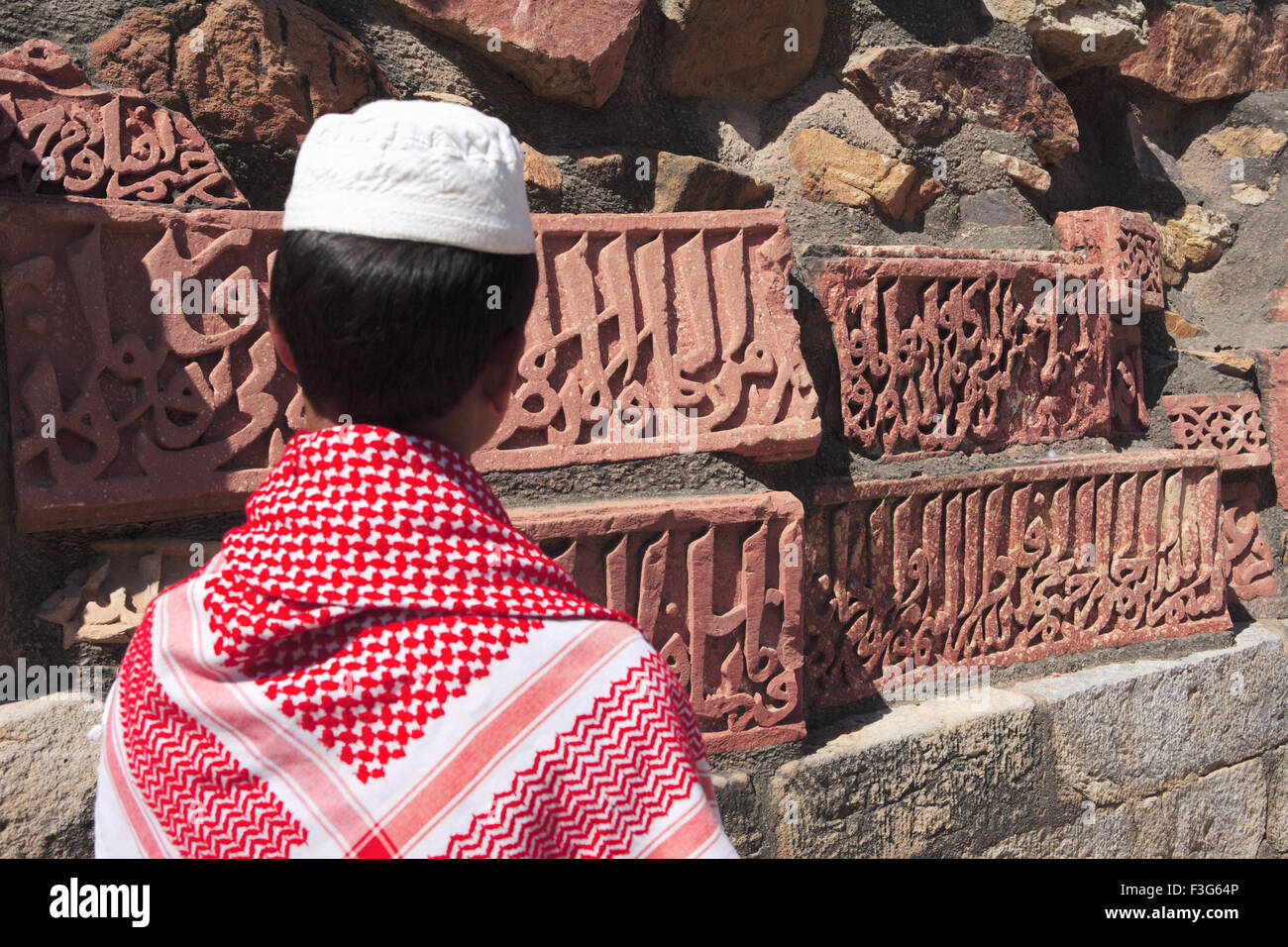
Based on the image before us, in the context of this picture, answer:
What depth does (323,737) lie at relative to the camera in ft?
2.60

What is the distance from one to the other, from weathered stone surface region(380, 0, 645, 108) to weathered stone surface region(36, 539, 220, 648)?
1.17 meters

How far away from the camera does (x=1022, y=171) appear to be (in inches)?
110

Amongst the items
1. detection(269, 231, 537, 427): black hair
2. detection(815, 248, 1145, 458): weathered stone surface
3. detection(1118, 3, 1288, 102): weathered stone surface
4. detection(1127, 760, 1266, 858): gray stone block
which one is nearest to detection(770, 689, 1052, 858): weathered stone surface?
detection(1127, 760, 1266, 858): gray stone block

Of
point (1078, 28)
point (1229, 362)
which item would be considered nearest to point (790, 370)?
point (1078, 28)

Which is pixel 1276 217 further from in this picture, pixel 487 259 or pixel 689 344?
pixel 487 259

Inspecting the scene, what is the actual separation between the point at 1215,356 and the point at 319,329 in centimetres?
307

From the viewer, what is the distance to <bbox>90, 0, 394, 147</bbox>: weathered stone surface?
68.1 inches

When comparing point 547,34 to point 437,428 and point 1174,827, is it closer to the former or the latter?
point 437,428

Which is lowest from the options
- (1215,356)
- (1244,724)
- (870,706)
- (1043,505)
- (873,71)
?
(1244,724)

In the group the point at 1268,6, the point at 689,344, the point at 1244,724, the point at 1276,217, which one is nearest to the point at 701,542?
the point at 689,344

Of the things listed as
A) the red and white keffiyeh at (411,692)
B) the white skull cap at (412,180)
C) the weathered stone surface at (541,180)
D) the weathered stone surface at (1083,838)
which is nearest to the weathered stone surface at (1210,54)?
the weathered stone surface at (541,180)

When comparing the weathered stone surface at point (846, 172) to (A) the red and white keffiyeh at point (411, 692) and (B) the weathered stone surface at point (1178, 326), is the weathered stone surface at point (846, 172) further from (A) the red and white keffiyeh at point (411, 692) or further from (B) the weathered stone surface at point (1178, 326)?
(A) the red and white keffiyeh at point (411, 692)

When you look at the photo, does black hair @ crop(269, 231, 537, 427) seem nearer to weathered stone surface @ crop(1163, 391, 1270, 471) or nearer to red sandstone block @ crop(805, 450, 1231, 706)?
red sandstone block @ crop(805, 450, 1231, 706)

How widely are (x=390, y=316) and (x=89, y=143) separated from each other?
115cm
